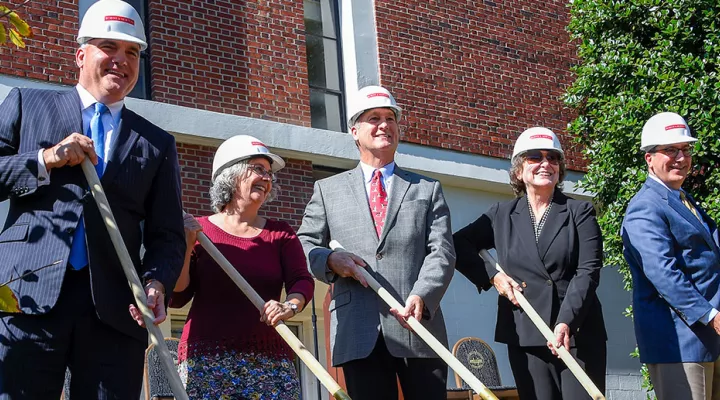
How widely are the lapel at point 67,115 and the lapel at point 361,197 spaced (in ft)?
5.54

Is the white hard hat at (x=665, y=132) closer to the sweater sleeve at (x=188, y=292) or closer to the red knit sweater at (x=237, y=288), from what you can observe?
the red knit sweater at (x=237, y=288)

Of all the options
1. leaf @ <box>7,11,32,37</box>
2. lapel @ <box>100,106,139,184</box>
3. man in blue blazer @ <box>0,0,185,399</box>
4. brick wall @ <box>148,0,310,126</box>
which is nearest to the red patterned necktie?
man in blue blazer @ <box>0,0,185,399</box>

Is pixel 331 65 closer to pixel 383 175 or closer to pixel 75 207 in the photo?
pixel 383 175

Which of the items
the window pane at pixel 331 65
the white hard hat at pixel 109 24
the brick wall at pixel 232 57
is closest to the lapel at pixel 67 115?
the white hard hat at pixel 109 24

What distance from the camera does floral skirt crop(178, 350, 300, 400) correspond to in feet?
15.9

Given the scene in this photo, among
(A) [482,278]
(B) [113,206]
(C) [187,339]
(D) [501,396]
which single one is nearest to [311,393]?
(D) [501,396]

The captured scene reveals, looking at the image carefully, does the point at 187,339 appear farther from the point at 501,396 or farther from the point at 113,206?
the point at 501,396

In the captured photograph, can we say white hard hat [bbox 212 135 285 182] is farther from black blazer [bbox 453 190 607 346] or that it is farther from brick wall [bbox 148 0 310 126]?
brick wall [bbox 148 0 310 126]

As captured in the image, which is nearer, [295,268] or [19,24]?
[19,24]

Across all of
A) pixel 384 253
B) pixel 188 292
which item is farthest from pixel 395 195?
pixel 188 292

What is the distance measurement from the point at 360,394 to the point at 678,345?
1.71 m

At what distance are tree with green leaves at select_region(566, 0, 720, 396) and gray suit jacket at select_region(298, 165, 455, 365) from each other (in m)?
4.71

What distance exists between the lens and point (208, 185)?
962 centimetres

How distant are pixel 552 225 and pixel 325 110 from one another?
525cm
